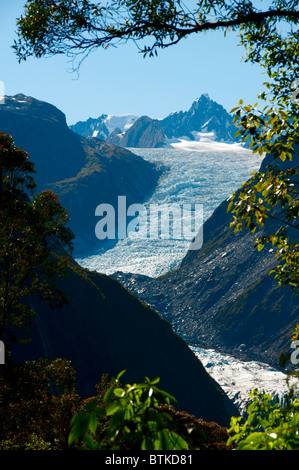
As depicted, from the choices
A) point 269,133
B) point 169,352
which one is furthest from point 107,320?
point 269,133

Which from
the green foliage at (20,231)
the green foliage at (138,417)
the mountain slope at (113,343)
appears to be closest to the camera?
the green foliage at (138,417)

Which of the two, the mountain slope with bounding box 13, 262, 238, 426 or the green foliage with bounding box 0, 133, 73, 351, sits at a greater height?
the green foliage with bounding box 0, 133, 73, 351

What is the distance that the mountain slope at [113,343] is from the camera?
92.4m

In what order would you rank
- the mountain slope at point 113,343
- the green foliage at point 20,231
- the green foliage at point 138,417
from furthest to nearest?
the mountain slope at point 113,343, the green foliage at point 20,231, the green foliage at point 138,417

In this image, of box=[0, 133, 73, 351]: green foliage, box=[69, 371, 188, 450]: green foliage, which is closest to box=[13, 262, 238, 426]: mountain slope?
box=[0, 133, 73, 351]: green foliage

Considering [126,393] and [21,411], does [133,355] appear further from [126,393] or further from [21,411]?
[126,393]

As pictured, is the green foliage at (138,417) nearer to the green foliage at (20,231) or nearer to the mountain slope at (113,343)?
the green foliage at (20,231)

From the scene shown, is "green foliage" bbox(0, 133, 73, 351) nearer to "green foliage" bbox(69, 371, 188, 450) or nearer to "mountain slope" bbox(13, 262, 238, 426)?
"green foliage" bbox(69, 371, 188, 450)

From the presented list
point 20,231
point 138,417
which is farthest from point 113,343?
point 138,417

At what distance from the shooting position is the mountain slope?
92.4 meters

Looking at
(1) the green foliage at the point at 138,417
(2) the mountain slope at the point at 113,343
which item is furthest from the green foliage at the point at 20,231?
(2) the mountain slope at the point at 113,343

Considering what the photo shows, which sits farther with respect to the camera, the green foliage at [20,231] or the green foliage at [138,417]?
the green foliage at [20,231]

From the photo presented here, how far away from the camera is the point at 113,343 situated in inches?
4178
